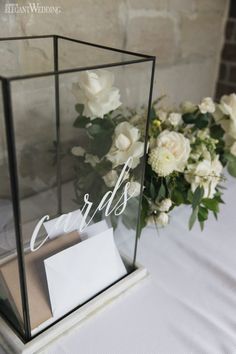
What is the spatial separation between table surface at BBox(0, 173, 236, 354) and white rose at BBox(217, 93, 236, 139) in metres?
0.25

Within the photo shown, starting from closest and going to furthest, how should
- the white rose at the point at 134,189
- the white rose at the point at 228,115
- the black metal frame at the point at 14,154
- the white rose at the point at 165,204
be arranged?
the black metal frame at the point at 14,154
the white rose at the point at 134,189
the white rose at the point at 165,204
the white rose at the point at 228,115

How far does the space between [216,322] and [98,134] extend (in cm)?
39

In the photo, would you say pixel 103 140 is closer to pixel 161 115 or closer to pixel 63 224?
pixel 63 224

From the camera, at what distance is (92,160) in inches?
23.5

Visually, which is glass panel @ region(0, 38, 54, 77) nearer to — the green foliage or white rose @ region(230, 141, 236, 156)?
the green foliage

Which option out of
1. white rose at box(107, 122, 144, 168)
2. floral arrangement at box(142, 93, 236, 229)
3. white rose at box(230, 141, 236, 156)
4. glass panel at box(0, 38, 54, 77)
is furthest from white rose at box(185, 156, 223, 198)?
glass panel at box(0, 38, 54, 77)

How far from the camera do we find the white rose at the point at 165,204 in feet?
2.48

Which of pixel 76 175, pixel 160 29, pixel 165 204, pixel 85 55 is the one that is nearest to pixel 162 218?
pixel 165 204

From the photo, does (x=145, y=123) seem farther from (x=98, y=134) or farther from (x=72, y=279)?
(x=72, y=279)

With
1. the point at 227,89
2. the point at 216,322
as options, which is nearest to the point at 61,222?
the point at 216,322

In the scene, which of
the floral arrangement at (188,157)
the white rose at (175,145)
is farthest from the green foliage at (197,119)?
the white rose at (175,145)

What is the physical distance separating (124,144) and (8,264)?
27 centimetres

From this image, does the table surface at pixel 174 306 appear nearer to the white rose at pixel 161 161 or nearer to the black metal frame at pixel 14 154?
the black metal frame at pixel 14 154

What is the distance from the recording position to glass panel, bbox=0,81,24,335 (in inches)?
22.0
